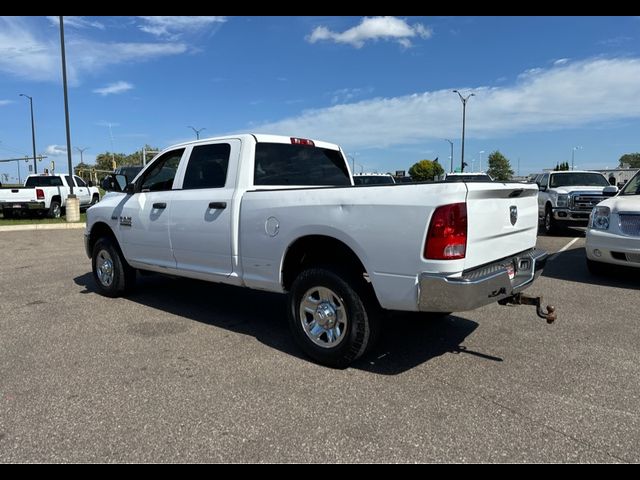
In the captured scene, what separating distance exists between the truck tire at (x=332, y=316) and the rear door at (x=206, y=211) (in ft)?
3.23

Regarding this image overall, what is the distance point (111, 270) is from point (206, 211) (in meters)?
2.32

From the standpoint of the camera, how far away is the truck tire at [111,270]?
6.29 m

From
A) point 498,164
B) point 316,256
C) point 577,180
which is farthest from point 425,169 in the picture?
point 316,256

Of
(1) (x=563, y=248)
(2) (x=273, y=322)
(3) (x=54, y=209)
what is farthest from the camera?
(3) (x=54, y=209)

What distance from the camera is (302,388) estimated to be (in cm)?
358

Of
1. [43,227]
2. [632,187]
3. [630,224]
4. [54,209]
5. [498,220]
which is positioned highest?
[632,187]

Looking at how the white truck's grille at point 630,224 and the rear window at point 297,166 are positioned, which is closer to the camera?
the rear window at point 297,166

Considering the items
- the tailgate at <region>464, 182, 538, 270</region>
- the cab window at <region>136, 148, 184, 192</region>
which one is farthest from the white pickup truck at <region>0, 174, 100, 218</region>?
the tailgate at <region>464, 182, 538, 270</region>

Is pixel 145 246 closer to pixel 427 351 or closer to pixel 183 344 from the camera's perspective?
pixel 183 344

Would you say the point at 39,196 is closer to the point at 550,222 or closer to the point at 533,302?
the point at 550,222

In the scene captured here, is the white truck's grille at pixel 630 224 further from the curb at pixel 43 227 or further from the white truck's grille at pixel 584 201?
the curb at pixel 43 227

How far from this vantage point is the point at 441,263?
3.32 meters

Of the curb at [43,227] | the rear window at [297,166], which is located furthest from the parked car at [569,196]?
the curb at [43,227]
